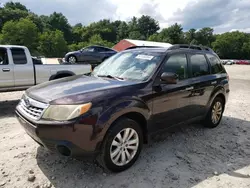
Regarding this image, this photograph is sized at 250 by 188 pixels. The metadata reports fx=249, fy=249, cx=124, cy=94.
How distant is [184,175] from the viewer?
3.50 metres

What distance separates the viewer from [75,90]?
3354mm

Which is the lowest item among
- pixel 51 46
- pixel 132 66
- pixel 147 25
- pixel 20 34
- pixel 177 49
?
pixel 51 46

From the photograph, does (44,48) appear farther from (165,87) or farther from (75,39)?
(165,87)

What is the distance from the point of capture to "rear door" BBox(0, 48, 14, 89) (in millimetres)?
6977

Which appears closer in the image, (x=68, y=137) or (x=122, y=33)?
(x=68, y=137)

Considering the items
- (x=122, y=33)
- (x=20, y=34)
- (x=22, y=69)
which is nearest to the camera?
(x=22, y=69)

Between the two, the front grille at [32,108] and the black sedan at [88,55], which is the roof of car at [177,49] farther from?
the black sedan at [88,55]

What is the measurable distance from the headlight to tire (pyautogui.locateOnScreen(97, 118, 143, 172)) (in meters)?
0.48

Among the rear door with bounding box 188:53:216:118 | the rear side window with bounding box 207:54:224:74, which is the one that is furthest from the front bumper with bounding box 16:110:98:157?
the rear side window with bounding box 207:54:224:74

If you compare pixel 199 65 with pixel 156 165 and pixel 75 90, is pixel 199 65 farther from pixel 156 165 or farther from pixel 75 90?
pixel 75 90

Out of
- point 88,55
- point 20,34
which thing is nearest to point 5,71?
point 88,55

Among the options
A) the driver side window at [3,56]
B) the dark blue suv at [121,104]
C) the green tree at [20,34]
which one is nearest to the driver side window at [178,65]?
the dark blue suv at [121,104]

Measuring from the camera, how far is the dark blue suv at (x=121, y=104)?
2.99 m

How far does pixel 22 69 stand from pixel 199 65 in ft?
16.6
